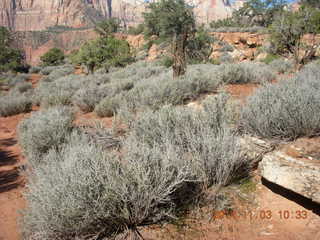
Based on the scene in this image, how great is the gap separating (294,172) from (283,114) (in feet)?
3.52

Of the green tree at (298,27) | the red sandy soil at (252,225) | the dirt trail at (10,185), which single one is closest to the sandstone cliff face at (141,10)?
the green tree at (298,27)

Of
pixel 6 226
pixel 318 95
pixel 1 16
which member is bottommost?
pixel 6 226

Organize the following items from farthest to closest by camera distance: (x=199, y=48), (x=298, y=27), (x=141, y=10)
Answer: (x=141, y=10) → (x=199, y=48) → (x=298, y=27)

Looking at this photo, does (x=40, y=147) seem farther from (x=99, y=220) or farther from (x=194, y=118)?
(x=194, y=118)

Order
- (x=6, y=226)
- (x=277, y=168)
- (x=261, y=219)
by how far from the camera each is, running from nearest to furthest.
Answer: (x=261, y=219)
(x=277, y=168)
(x=6, y=226)

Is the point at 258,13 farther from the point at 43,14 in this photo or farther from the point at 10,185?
the point at 43,14

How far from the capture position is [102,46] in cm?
1720

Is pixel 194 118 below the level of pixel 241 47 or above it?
below

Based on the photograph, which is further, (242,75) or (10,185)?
(242,75)

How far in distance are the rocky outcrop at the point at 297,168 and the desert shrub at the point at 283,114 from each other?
0.86ft

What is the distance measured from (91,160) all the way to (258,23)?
41209 millimetres

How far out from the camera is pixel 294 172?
2.17m

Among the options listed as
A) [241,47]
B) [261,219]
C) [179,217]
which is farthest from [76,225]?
[241,47]

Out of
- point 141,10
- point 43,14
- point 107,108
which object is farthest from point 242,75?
A: point 141,10
